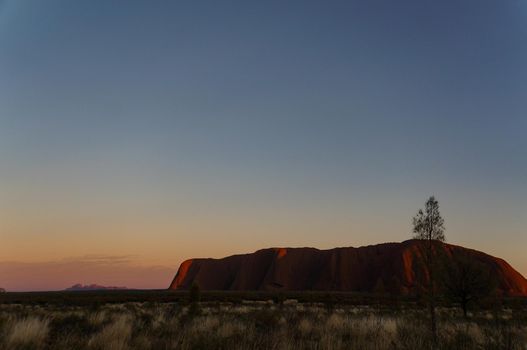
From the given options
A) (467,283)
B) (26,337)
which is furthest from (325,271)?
(26,337)

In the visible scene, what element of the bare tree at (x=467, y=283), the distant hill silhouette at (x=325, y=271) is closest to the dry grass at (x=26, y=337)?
the bare tree at (x=467, y=283)

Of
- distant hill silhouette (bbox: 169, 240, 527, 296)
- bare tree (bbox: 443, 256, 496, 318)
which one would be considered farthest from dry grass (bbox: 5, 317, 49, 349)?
distant hill silhouette (bbox: 169, 240, 527, 296)

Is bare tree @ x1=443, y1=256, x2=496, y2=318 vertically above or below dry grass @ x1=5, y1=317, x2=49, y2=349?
above

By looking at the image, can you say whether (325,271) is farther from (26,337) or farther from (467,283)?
(26,337)

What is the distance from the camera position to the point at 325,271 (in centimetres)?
14900

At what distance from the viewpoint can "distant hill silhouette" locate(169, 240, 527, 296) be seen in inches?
5246

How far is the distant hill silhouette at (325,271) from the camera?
13325 cm

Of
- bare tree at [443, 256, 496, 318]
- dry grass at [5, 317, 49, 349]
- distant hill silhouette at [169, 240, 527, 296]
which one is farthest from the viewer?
distant hill silhouette at [169, 240, 527, 296]

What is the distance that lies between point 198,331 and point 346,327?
4.61m

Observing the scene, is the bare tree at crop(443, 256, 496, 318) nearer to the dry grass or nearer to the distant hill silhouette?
the dry grass

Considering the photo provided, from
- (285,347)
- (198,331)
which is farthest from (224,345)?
(198,331)

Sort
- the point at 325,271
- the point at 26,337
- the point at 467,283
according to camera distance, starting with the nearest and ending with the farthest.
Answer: the point at 26,337
the point at 467,283
the point at 325,271

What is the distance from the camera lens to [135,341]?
8.73 meters

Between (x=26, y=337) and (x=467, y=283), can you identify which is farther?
(x=467, y=283)
